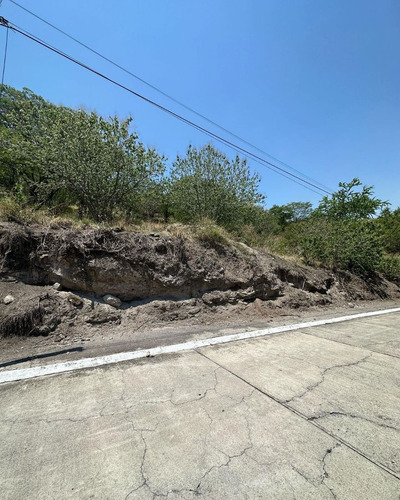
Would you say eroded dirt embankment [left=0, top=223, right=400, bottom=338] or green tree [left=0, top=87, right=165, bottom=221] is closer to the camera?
eroded dirt embankment [left=0, top=223, right=400, bottom=338]

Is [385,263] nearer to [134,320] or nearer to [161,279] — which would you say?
[161,279]

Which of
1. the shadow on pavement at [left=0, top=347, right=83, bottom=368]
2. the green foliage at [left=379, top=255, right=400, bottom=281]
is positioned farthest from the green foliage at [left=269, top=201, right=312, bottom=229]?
the shadow on pavement at [left=0, top=347, right=83, bottom=368]

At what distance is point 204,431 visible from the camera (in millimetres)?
1984

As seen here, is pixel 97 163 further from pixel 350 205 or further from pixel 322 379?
pixel 350 205

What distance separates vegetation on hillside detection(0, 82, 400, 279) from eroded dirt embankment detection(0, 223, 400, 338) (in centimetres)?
93

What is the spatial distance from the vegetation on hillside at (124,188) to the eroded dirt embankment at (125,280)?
93 cm

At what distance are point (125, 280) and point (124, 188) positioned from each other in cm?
422

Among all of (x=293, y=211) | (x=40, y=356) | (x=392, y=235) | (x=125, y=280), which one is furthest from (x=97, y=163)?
(x=293, y=211)

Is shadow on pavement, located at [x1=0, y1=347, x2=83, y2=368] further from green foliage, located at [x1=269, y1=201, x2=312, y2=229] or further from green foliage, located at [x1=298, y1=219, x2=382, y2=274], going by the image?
green foliage, located at [x1=269, y1=201, x2=312, y2=229]

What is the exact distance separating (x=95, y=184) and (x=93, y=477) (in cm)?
747

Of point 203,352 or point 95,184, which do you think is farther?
point 95,184

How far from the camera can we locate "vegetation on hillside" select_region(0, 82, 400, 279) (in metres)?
7.05

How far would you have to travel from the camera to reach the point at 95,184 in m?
7.45

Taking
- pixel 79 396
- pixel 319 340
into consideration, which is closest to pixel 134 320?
pixel 79 396
